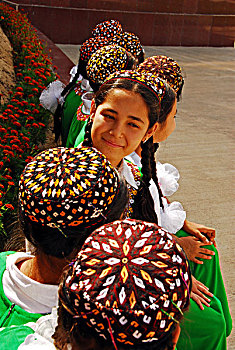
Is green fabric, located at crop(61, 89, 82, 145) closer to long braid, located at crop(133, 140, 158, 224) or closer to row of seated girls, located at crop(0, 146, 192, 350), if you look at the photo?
long braid, located at crop(133, 140, 158, 224)

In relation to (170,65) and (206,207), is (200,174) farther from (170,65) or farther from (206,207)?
(170,65)

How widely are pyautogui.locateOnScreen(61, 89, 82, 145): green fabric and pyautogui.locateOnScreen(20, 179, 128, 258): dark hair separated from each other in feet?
8.90

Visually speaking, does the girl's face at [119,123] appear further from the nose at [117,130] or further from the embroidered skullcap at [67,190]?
the embroidered skullcap at [67,190]

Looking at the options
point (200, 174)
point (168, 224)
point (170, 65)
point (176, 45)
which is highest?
point (170, 65)

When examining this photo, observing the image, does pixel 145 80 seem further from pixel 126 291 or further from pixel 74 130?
pixel 74 130

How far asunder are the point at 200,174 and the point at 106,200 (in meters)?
3.80

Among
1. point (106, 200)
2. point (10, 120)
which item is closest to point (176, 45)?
point (10, 120)

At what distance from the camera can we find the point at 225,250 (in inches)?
140

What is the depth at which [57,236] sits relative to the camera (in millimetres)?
1274

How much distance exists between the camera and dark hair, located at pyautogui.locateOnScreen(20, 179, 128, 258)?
127 centimetres

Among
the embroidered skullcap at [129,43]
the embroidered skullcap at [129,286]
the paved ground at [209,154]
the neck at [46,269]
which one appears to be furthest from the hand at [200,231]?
the embroidered skullcap at [129,43]

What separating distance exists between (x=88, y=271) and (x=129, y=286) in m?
0.09

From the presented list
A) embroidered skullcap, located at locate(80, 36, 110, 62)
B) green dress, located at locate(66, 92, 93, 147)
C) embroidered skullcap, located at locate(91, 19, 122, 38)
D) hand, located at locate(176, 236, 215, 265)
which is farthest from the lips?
embroidered skullcap, located at locate(91, 19, 122, 38)

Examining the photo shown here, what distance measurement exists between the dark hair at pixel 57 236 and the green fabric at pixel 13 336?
219 millimetres
